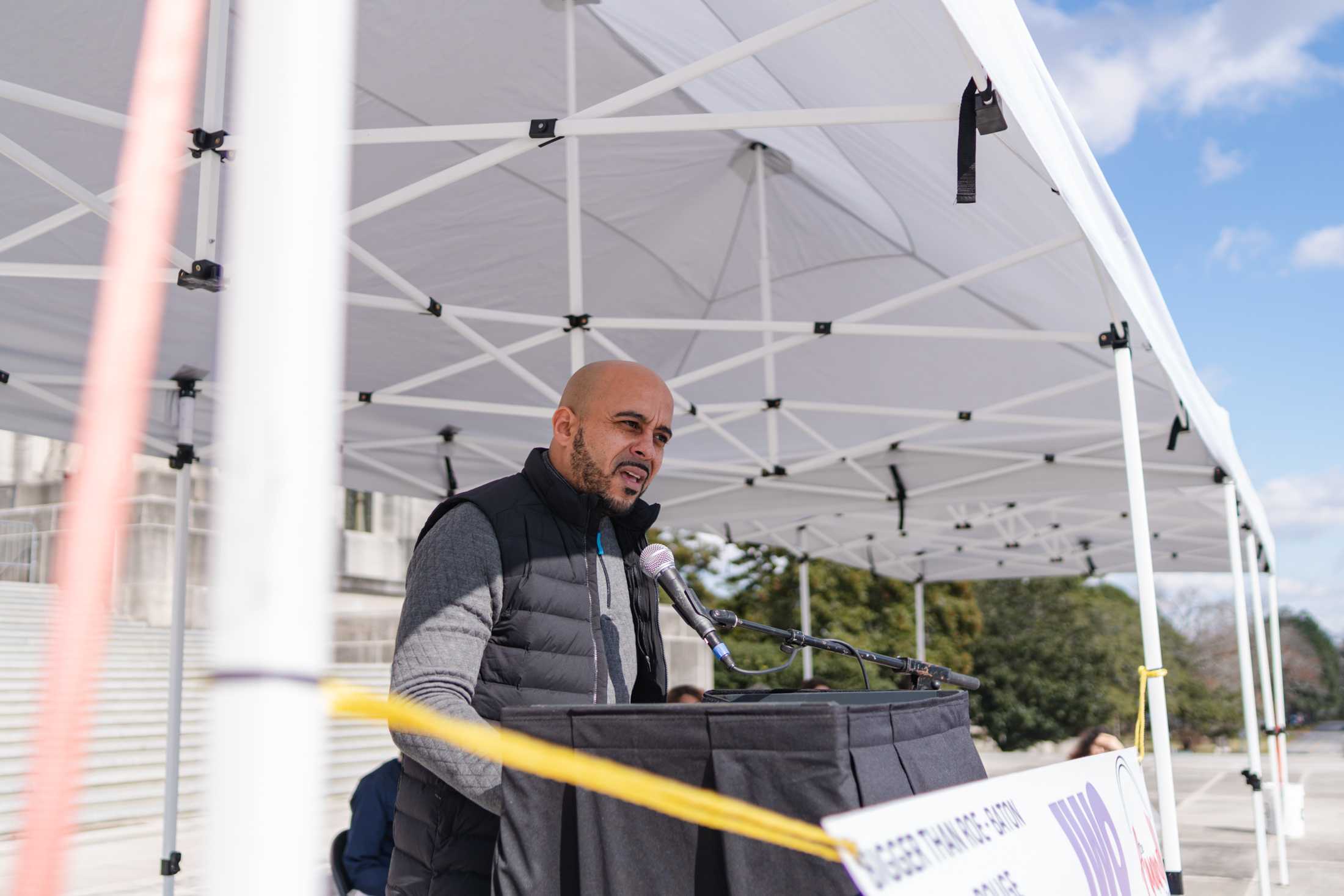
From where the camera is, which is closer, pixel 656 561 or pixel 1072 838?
pixel 1072 838

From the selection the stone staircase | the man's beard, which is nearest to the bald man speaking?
the man's beard

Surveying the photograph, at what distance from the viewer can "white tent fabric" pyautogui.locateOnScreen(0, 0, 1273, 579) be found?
4125 mm

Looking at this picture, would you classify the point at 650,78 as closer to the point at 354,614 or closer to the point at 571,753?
the point at 571,753

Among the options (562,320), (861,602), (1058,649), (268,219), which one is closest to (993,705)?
(1058,649)

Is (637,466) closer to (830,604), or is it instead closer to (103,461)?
(103,461)

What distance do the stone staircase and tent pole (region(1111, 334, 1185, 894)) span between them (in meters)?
7.51

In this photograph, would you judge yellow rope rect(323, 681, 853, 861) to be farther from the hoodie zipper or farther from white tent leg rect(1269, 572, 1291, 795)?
white tent leg rect(1269, 572, 1291, 795)

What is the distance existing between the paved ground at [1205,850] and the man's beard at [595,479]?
10.5 ft

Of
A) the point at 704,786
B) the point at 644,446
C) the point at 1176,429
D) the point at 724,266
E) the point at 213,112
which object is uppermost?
the point at 724,266

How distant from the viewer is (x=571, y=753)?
59.9 inches

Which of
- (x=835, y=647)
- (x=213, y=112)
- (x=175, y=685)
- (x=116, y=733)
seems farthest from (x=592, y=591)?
(x=116, y=733)

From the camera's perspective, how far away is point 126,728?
12.9m

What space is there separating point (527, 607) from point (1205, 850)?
9.76m

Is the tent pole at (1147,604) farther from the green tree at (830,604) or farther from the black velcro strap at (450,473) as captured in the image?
the green tree at (830,604)
